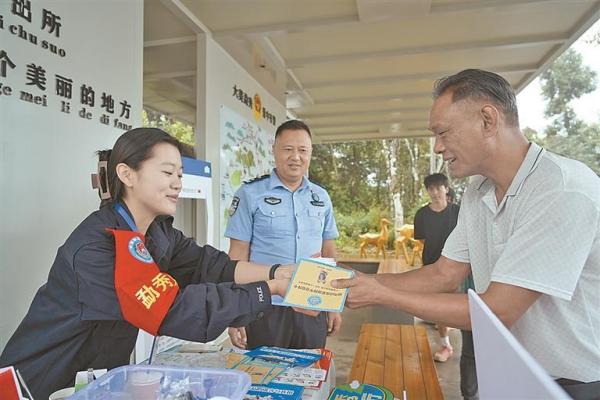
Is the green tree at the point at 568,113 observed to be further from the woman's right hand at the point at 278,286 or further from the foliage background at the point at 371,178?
the woman's right hand at the point at 278,286

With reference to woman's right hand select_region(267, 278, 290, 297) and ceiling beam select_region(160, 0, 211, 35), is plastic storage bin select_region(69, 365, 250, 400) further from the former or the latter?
ceiling beam select_region(160, 0, 211, 35)

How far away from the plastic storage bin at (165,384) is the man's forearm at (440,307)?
0.68 metres

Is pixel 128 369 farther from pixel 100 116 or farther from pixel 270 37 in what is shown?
pixel 270 37

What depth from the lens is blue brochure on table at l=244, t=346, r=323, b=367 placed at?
4.28ft

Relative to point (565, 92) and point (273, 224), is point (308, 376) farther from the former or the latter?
point (565, 92)

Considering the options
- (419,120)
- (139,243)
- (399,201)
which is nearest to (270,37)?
(139,243)

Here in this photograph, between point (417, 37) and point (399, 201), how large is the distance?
43.0 ft

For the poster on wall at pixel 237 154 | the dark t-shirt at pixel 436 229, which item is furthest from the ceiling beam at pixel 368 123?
the dark t-shirt at pixel 436 229

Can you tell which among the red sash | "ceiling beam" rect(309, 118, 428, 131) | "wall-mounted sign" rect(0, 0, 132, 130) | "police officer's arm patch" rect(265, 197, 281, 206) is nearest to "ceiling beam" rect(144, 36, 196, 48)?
"wall-mounted sign" rect(0, 0, 132, 130)

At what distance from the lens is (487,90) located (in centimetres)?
131

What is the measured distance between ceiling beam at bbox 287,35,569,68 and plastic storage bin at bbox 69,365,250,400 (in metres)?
4.32

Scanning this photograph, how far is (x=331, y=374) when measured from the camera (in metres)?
1.37

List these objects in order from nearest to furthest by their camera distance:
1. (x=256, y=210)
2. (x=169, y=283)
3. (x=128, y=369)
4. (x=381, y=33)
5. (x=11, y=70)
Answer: (x=128, y=369) → (x=169, y=283) → (x=11, y=70) → (x=256, y=210) → (x=381, y=33)

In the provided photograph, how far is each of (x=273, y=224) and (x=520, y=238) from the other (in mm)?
1340
